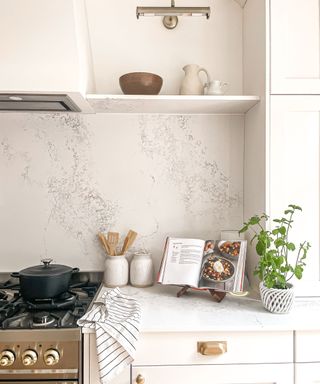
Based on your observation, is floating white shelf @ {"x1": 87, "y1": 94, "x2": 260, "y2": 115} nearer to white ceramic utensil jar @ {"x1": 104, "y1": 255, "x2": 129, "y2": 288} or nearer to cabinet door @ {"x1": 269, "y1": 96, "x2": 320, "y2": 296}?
cabinet door @ {"x1": 269, "y1": 96, "x2": 320, "y2": 296}

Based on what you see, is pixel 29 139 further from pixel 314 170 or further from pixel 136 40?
pixel 314 170

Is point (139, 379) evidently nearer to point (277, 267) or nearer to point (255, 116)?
point (277, 267)

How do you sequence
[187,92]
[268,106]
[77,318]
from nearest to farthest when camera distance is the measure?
1. [77,318]
2. [268,106]
3. [187,92]

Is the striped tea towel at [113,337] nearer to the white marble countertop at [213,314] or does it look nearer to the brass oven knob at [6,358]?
the white marble countertop at [213,314]

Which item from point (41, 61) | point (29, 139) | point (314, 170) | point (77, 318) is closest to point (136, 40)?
point (41, 61)

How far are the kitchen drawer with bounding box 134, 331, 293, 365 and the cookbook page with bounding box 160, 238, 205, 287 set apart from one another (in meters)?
0.30

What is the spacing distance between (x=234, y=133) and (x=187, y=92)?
362mm

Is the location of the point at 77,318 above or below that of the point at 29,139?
below

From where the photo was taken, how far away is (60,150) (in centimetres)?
177

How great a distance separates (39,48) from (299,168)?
1.15m

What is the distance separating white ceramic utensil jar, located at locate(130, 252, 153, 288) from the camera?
1.66m

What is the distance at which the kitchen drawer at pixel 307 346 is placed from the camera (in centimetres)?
123

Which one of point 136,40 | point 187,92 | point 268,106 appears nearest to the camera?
point 268,106

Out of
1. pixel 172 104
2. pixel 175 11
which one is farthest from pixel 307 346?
pixel 175 11
